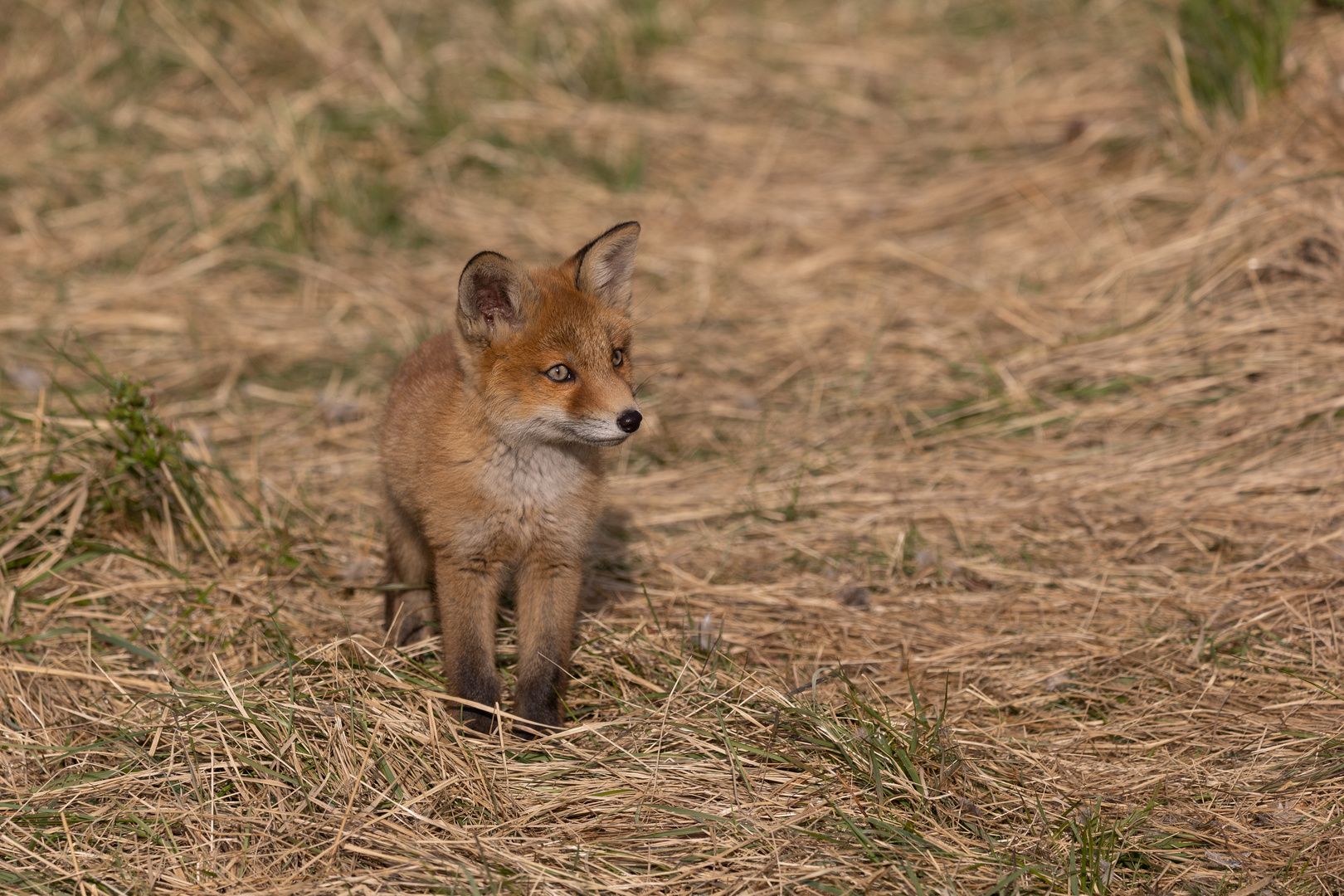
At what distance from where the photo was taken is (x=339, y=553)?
16.1 ft

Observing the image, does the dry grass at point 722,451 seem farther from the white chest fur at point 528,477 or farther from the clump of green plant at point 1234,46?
the white chest fur at point 528,477

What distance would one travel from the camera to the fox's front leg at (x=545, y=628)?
12.6 ft

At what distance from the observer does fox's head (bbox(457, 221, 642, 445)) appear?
371cm

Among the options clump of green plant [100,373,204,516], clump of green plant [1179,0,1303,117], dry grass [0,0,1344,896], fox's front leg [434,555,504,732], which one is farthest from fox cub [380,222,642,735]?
clump of green plant [1179,0,1303,117]

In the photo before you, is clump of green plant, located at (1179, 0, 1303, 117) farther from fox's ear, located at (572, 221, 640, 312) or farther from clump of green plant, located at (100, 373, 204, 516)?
clump of green plant, located at (100, 373, 204, 516)

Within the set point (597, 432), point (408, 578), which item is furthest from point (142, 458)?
point (597, 432)

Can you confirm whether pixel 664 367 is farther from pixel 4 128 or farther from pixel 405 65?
pixel 4 128

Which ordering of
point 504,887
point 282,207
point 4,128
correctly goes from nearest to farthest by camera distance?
point 504,887
point 282,207
point 4,128

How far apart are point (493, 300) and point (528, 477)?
596mm

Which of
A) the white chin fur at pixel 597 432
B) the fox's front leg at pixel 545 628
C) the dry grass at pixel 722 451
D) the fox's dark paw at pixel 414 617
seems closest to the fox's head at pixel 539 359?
the white chin fur at pixel 597 432

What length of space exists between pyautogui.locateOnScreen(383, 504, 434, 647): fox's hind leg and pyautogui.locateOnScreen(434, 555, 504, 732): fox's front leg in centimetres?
43

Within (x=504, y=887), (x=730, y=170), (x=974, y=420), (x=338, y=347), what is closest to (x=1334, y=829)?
(x=504, y=887)

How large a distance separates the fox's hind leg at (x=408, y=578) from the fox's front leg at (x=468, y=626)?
428 millimetres

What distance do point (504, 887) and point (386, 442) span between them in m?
1.87
